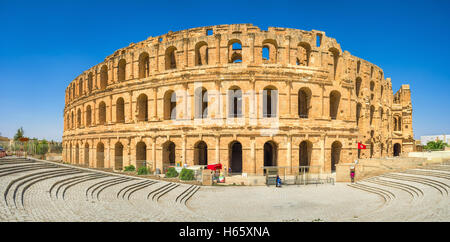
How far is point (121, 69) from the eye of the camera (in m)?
30.4

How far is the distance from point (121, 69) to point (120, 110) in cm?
530

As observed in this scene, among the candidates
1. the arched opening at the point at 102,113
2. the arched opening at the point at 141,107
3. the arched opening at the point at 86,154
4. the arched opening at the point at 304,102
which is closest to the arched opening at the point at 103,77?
the arched opening at the point at 102,113

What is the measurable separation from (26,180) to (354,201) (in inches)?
750

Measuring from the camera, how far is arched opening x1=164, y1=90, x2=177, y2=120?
85.6 ft

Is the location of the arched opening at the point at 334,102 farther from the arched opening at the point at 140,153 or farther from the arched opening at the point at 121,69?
the arched opening at the point at 121,69

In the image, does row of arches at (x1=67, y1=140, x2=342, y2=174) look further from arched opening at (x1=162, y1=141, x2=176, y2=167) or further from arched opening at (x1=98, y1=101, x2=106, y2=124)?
arched opening at (x1=98, y1=101, x2=106, y2=124)

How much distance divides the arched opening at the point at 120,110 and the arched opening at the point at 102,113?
3.30 m

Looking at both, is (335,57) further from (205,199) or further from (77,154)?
(77,154)

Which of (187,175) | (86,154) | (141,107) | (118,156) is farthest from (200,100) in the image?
(86,154)

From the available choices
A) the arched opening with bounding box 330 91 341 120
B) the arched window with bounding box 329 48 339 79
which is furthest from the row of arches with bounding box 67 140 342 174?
the arched window with bounding box 329 48 339 79

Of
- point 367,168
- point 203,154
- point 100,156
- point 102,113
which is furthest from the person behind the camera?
point 102,113

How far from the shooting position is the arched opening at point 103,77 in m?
31.7

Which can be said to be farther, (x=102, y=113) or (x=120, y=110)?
(x=102, y=113)

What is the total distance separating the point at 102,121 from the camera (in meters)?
31.6
